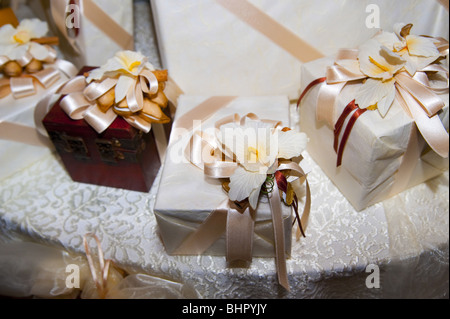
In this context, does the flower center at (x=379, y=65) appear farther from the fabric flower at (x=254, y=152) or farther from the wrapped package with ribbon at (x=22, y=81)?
the wrapped package with ribbon at (x=22, y=81)

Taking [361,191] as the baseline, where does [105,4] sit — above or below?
above

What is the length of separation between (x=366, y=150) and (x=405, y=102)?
114 millimetres

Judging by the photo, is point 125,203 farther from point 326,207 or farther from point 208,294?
point 326,207

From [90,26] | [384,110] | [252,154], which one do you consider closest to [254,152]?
[252,154]

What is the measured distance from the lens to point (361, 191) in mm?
806

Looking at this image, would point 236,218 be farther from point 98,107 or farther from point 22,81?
point 22,81

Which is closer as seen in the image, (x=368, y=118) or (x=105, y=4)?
(x=368, y=118)

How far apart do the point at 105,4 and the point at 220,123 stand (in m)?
0.41

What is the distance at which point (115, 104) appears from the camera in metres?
0.80

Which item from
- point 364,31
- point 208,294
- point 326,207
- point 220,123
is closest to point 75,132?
point 220,123

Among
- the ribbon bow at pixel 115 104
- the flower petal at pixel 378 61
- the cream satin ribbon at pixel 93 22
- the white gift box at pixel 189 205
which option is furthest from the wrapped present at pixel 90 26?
the flower petal at pixel 378 61

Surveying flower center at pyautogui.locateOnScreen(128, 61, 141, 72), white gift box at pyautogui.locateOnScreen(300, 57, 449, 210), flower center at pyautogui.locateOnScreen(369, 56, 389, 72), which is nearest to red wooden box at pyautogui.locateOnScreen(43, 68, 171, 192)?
flower center at pyautogui.locateOnScreen(128, 61, 141, 72)

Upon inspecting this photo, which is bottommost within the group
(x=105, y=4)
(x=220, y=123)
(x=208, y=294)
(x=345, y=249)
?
(x=208, y=294)
